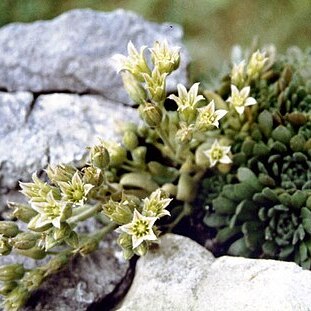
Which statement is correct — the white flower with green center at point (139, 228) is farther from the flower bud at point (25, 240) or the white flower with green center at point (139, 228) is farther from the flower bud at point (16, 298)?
the flower bud at point (16, 298)

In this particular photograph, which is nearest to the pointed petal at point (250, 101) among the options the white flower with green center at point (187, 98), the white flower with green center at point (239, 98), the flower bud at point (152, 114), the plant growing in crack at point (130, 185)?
the white flower with green center at point (239, 98)

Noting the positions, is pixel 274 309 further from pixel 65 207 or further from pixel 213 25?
pixel 213 25

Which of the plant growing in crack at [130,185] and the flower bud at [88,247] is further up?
the plant growing in crack at [130,185]

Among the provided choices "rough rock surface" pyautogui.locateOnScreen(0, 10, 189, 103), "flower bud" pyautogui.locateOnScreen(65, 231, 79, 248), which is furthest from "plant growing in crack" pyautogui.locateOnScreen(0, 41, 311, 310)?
"rough rock surface" pyautogui.locateOnScreen(0, 10, 189, 103)

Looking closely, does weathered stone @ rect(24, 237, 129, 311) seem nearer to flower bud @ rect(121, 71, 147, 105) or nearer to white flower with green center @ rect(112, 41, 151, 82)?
flower bud @ rect(121, 71, 147, 105)

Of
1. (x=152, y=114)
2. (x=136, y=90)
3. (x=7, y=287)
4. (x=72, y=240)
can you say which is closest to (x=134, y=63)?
(x=136, y=90)

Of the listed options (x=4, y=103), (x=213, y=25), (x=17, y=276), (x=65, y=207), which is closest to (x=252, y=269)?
(x=65, y=207)
